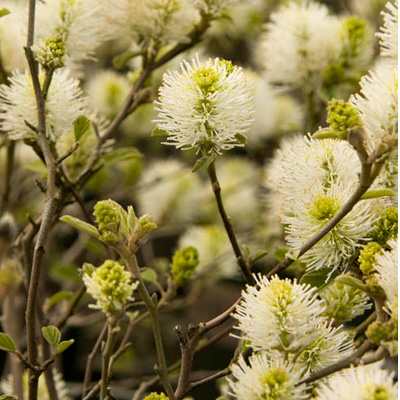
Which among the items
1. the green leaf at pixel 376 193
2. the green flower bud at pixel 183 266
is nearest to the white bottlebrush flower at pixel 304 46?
the green flower bud at pixel 183 266

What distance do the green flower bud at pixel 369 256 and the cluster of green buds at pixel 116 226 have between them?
13 cm

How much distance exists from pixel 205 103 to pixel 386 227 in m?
0.15

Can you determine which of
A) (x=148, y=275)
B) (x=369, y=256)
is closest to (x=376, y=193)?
(x=369, y=256)

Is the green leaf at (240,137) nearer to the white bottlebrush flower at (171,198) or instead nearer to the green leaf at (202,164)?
the green leaf at (202,164)

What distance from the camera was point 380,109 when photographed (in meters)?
0.38

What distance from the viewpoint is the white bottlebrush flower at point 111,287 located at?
39cm

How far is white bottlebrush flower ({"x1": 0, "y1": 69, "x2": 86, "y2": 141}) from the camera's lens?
1.76 feet

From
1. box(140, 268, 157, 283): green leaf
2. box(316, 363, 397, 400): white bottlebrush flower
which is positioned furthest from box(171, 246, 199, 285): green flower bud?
box(316, 363, 397, 400): white bottlebrush flower

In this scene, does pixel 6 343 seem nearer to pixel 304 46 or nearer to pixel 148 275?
pixel 148 275

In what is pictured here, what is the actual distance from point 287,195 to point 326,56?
0.36 metres

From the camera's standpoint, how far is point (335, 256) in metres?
0.45

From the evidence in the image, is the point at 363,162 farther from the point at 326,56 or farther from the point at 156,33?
the point at 326,56

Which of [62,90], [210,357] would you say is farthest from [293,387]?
[210,357]

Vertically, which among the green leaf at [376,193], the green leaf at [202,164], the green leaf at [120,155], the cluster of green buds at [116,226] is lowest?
the cluster of green buds at [116,226]
